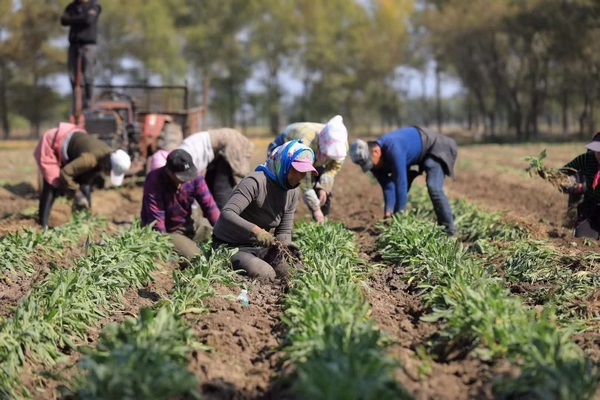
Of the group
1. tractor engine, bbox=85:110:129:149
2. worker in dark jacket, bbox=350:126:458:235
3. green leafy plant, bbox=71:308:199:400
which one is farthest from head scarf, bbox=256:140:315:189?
tractor engine, bbox=85:110:129:149

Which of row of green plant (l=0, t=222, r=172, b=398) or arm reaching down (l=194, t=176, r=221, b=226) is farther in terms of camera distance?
arm reaching down (l=194, t=176, r=221, b=226)

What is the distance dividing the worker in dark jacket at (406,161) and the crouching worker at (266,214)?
152 centimetres

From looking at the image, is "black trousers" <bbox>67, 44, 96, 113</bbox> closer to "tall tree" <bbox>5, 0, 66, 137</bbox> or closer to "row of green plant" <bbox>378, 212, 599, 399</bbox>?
"row of green plant" <bbox>378, 212, 599, 399</bbox>

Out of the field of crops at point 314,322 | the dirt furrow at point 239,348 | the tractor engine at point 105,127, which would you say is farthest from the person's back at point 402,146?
the tractor engine at point 105,127

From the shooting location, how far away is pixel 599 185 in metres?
6.54

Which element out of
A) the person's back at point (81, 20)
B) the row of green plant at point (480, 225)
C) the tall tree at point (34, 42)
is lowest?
the row of green plant at point (480, 225)

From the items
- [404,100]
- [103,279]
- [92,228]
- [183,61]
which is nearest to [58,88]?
[183,61]

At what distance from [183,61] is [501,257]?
37.6 metres

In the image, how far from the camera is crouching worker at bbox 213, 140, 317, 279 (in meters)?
4.99

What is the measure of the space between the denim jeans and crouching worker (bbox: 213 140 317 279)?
218 centimetres

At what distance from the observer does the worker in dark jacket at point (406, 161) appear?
6.90m

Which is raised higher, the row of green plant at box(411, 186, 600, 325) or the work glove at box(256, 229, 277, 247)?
the work glove at box(256, 229, 277, 247)

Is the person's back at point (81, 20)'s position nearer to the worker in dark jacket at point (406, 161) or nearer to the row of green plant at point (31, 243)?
the row of green plant at point (31, 243)

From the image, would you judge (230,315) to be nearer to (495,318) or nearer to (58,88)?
(495,318)
